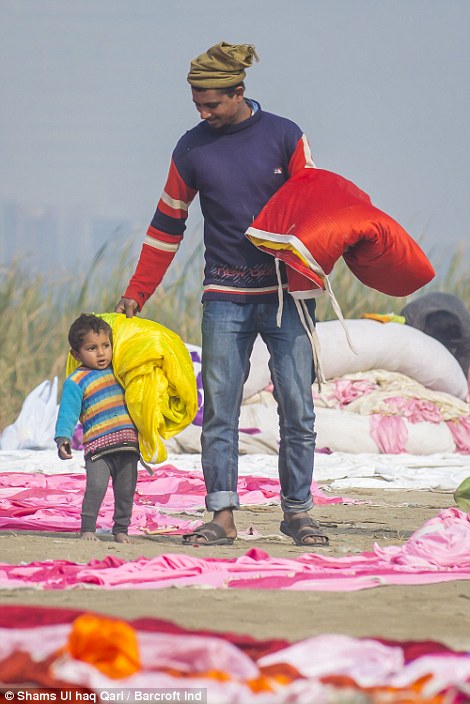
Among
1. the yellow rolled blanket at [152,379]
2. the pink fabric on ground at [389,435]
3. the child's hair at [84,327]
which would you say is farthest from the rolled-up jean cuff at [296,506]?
the pink fabric on ground at [389,435]

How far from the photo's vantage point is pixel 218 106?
435cm

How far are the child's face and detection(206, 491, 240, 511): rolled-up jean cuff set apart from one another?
2.13 ft

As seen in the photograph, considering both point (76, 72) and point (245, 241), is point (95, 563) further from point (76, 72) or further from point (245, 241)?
point (76, 72)

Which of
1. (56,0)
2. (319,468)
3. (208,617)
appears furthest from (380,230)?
(56,0)

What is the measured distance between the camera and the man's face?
434 centimetres

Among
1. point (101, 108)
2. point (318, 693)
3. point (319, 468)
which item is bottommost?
point (319, 468)

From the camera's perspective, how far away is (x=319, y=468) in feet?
25.1

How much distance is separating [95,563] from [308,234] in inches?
57.1

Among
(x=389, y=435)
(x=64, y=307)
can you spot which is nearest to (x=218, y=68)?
(x=389, y=435)

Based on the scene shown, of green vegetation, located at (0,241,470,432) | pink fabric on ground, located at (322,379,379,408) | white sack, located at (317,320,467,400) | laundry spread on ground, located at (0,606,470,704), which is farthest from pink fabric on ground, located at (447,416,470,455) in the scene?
laundry spread on ground, located at (0,606,470,704)

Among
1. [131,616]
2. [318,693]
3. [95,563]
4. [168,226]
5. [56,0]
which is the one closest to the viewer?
[318,693]

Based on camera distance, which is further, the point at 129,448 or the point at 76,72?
the point at 76,72

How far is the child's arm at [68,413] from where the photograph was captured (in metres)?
4.43

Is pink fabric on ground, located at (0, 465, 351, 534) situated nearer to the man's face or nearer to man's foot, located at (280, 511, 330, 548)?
man's foot, located at (280, 511, 330, 548)
